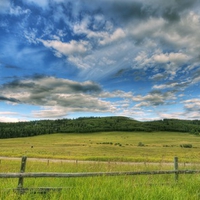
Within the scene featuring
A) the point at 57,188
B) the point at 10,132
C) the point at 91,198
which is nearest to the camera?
the point at 91,198

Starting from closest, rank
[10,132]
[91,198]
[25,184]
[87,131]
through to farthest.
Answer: [91,198] → [25,184] → [10,132] → [87,131]

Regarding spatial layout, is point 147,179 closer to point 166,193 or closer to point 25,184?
point 166,193

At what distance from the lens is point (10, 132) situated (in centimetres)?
16625

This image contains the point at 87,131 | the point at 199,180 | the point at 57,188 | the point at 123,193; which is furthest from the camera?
the point at 87,131

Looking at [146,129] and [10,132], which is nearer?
[10,132]

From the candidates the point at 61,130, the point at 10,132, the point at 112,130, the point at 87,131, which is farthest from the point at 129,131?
the point at 10,132

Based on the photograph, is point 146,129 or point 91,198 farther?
point 146,129

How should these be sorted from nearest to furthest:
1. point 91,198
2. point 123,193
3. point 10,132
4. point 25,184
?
1. point 91,198
2. point 123,193
3. point 25,184
4. point 10,132

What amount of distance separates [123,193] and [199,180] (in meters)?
3.75

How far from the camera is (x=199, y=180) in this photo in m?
8.18

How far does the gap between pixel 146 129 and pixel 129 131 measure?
563 inches

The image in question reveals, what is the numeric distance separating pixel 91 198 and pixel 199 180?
472 centimetres

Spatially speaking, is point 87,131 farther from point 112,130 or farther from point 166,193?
point 166,193

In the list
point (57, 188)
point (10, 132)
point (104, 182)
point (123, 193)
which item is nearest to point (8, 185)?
point (57, 188)
